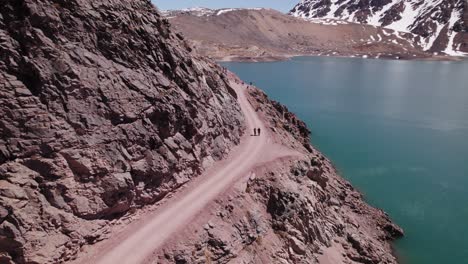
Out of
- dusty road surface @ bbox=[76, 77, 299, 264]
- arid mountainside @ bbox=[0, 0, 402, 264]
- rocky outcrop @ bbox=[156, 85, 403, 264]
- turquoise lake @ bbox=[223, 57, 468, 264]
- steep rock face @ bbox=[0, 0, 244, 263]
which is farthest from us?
turquoise lake @ bbox=[223, 57, 468, 264]

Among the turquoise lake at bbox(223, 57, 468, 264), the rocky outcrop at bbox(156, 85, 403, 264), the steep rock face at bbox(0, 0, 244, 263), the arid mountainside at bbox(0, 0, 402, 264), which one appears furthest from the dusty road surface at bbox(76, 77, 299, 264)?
the turquoise lake at bbox(223, 57, 468, 264)

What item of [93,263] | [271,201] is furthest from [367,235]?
[93,263]

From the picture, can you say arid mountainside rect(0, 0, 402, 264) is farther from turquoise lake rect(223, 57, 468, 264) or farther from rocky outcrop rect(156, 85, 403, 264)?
turquoise lake rect(223, 57, 468, 264)

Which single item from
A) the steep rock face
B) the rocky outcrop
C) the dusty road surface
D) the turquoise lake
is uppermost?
the steep rock face

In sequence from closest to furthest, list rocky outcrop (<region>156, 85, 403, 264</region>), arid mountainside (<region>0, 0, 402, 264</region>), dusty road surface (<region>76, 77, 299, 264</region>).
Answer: arid mountainside (<region>0, 0, 402, 264</region>), dusty road surface (<region>76, 77, 299, 264</region>), rocky outcrop (<region>156, 85, 403, 264</region>)

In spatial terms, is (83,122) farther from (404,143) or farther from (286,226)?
(404,143)

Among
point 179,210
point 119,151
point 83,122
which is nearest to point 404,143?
point 179,210

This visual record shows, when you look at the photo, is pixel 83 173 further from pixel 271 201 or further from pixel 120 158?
pixel 271 201

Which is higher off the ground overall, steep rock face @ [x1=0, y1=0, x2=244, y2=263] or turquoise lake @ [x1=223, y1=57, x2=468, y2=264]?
steep rock face @ [x1=0, y1=0, x2=244, y2=263]

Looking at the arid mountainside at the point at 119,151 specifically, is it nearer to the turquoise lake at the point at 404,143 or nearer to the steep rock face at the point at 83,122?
the steep rock face at the point at 83,122
